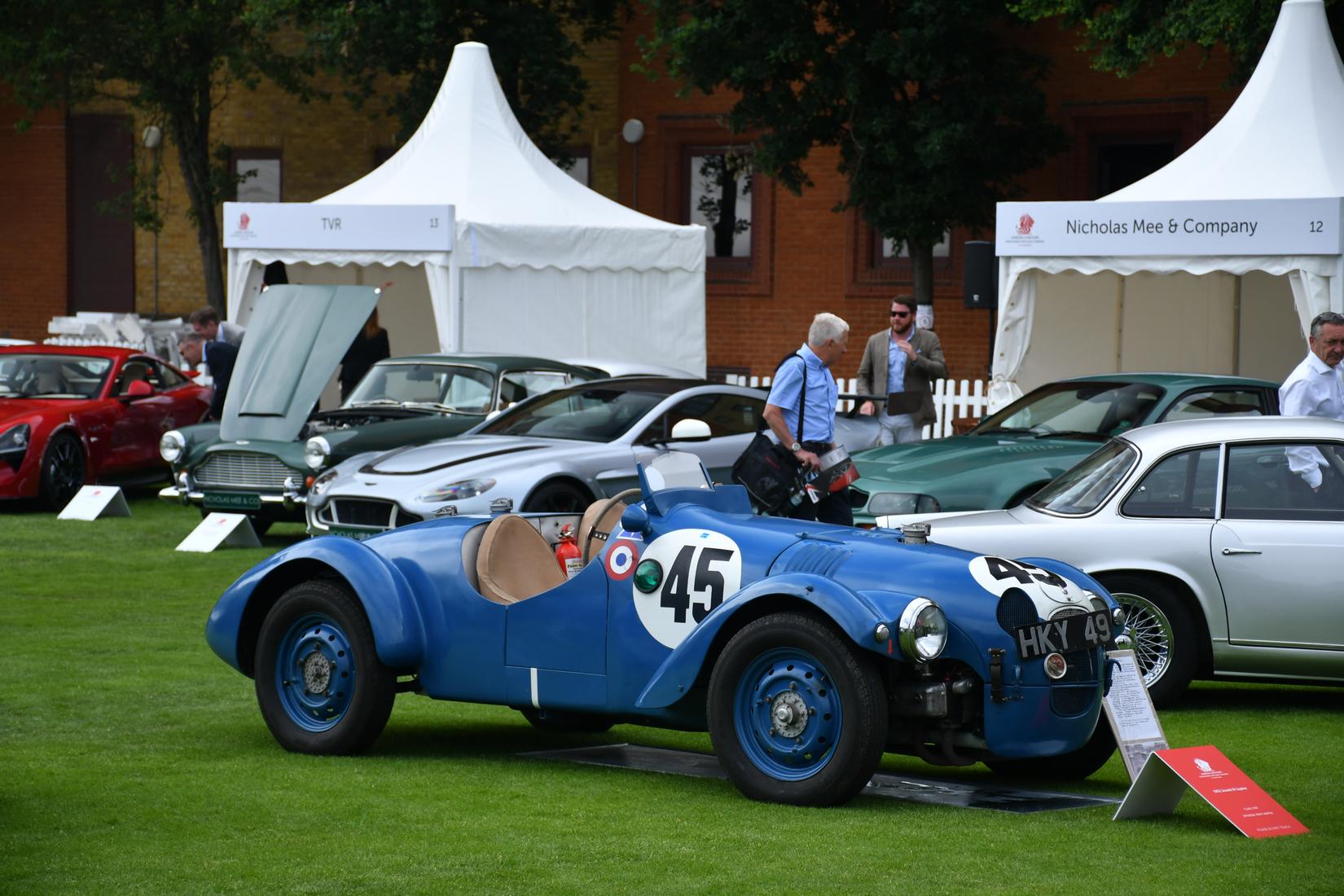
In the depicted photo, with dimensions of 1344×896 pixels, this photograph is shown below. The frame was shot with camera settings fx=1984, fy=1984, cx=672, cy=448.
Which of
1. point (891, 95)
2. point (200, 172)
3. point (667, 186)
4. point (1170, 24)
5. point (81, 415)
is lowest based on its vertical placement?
point (81, 415)

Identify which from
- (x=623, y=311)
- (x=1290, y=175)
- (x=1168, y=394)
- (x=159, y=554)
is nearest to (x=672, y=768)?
(x=1168, y=394)

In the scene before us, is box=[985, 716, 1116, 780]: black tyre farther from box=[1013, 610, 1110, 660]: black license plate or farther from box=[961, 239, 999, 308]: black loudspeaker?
→ box=[961, 239, 999, 308]: black loudspeaker

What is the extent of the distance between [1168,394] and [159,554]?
292 inches

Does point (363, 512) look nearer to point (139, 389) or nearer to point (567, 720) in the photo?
point (567, 720)

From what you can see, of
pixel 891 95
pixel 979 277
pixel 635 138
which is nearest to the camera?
pixel 979 277

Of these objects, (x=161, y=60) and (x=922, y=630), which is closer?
(x=922, y=630)

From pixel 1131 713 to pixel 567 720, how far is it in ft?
7.42

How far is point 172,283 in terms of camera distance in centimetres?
3359

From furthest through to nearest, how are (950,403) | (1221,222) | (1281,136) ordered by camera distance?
1. (950,403)
2. (1281,136)
3. (1221,222)

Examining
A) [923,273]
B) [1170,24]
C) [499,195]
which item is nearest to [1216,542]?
[1170,24]

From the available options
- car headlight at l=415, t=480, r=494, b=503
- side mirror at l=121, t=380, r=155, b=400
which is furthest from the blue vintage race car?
side mirror at l=121, t=380, r=155, b=400

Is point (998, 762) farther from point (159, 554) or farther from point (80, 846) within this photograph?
point (159, 554)

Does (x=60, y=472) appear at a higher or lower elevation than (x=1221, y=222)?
lower

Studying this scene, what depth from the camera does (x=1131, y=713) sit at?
6.80 metres
